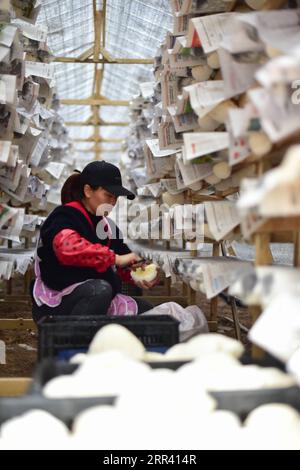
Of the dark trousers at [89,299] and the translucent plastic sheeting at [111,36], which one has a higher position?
the translucent plastic sheeting at [111,36]

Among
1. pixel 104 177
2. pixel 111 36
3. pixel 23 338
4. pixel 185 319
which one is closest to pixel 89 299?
pixel 185 319

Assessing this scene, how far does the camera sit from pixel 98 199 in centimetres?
276

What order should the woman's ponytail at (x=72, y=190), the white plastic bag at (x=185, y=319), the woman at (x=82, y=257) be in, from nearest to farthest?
the woman at (x=82, y=257), the white plastic bag at (x=185, y=319), the woman's ponytail at (x=72, y=190)

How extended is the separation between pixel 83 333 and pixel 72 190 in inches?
39.1

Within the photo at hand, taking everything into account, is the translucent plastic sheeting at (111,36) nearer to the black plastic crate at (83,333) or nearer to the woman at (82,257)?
the woman at (82,257)

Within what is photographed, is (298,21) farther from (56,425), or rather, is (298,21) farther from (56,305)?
(56,305)

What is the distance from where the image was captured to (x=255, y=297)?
4.81 ft

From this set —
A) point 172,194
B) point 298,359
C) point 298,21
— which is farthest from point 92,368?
point 172,194

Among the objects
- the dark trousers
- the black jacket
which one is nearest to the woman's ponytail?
the black jacket

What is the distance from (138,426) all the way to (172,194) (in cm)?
252

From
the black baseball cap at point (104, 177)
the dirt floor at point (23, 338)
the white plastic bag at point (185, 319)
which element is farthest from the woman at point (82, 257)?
the dirt floor at point (23, 338)

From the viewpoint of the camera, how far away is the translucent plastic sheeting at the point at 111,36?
5856 millimetres

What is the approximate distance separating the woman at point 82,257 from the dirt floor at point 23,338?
1.39ft

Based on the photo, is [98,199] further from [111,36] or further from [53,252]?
[111,36]
